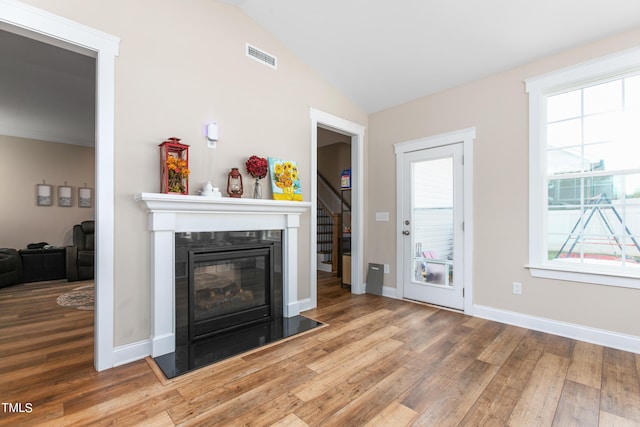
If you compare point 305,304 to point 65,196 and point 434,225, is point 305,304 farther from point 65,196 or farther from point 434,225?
point 65,196

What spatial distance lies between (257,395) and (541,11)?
12.1 feet

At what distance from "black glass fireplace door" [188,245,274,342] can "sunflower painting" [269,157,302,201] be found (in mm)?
609

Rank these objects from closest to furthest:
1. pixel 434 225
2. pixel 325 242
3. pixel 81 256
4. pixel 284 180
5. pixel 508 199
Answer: pixel 508 199 → pixel 284 180 → pixel 434 225 → pixel 81 256 → pixel 325 242

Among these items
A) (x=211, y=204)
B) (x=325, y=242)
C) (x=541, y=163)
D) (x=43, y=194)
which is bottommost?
(x=325, y=242)

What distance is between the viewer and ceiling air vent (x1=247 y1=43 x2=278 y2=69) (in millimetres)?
3201

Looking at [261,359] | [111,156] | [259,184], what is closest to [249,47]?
[259,184]

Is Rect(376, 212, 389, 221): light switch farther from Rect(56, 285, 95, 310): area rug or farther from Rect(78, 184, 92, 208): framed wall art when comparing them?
Rect(78, 184, 92, 208): framed wall art

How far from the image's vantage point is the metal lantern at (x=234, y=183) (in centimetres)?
291

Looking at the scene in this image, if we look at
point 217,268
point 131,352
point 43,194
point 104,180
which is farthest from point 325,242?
point 43,194

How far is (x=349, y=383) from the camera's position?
6.70 feet

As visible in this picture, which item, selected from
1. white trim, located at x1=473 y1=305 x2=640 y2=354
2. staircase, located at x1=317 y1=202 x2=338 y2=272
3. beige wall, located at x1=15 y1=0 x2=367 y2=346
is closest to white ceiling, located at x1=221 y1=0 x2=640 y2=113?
beige wall, located at x1=15 y1=0 x2=367 y2=346

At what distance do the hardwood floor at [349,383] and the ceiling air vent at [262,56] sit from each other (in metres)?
2.89

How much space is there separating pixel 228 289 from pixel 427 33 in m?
3.20

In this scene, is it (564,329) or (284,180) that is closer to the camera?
(564,329)
